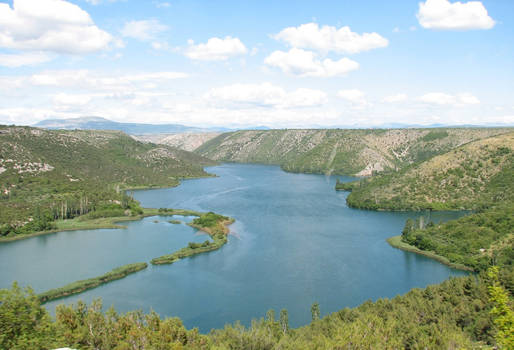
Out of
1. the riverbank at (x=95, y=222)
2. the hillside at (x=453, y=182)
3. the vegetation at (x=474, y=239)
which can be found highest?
the hillside at (x=453, y=182)

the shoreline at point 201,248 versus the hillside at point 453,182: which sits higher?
the hillside at point 453,182

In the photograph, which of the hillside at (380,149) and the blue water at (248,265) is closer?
the blue water at (248,265)

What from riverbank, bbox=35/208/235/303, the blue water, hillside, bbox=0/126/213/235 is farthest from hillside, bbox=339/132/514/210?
hillside, bbox=0/126/213/235

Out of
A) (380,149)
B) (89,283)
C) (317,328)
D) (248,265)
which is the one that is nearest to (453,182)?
(248,265)

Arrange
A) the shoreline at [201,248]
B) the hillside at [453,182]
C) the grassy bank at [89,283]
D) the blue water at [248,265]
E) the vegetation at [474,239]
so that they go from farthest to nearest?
the hillside at [453,182] < the shoreline at [201,248] < the vegetation at [474,239] < the grassy bank at [89,283] < the blue water at [248,265]

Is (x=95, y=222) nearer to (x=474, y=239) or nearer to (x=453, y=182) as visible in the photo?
(x=474, y=239)

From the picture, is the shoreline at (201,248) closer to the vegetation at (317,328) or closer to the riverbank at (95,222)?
the riverbank at (95,222)

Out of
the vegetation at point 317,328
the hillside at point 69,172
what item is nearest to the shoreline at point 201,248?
the vegetation at point 317,328

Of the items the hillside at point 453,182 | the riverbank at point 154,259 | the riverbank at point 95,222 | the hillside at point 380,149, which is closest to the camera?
the riverbank at point 154,259
